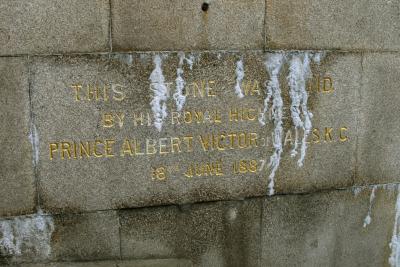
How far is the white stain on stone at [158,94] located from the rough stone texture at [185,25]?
19cm

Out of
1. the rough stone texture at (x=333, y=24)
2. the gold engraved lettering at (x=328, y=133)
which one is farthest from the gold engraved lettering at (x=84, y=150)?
the gold engraved lettering at (x=328, y=133)

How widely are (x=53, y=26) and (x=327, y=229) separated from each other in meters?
3.61

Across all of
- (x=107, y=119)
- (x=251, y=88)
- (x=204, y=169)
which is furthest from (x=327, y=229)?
(x=107, y=119)

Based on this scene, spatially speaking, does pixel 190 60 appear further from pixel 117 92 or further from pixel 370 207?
pixel 370 207

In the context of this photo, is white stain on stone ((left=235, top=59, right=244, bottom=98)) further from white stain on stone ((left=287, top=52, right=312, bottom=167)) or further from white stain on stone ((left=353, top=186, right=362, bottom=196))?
white stain on stone ((left=353, top=186, right=362, bottom=196))

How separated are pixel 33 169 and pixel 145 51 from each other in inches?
62.4

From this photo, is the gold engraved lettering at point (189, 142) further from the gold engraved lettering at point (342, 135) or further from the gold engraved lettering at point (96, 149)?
the gold engraved lettering at point (342, 135)

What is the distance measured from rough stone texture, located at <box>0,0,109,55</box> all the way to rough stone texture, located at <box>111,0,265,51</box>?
0.51 ft

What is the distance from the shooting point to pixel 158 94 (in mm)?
4410

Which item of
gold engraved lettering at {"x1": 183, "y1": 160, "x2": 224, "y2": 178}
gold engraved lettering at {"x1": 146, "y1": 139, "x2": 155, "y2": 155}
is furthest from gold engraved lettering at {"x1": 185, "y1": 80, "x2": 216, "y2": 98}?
gold engraved lettering at {"x1": 183, "y1": 160, "x2": 224, "y2": 178}

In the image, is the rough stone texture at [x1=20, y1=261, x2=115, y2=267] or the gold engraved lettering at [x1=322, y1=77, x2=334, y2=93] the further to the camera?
the gold engraved lettering at [x1=322, y1=77, x2=334, y2=93]

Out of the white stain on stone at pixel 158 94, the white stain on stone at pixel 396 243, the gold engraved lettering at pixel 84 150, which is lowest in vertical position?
the white stain on stone at pixel 396 243

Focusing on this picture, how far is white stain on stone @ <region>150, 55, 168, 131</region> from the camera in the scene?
4.36 metres

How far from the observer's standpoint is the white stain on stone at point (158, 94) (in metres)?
4.36
